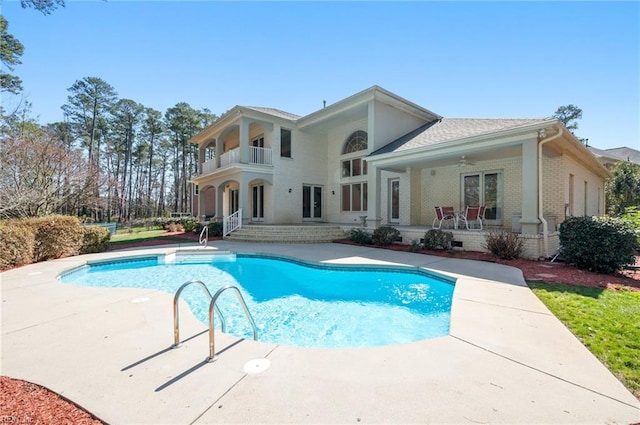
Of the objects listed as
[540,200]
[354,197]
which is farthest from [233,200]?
[540,200]

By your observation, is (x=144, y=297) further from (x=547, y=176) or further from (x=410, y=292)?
(x=547, y=176)

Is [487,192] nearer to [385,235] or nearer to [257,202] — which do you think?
[385,235]

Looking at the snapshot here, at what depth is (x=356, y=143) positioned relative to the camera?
57.0ft

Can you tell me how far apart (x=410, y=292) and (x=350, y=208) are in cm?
1123

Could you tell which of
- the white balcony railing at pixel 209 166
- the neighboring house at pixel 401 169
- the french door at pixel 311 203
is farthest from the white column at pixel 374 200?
the white balcony railing at pixel 209 166

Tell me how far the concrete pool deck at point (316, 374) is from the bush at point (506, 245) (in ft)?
→ 16.0

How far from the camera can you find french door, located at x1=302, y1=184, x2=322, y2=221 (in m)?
18.6

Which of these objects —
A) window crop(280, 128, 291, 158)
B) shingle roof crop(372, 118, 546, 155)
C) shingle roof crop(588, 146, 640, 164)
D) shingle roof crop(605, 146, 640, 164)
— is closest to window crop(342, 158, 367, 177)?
shingle roof crop(372, 118, 546, 155)

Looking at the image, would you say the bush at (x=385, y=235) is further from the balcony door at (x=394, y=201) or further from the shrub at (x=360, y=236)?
the balcony door at (x=394, y=201)

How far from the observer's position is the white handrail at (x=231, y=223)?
620 inches

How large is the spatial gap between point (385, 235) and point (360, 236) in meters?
1.27

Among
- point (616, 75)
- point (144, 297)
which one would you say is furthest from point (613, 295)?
point (616, 75)

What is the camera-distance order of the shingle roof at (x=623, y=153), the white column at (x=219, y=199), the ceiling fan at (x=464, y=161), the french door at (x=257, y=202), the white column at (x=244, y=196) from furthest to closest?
the shingle roof at (x=623, y=153) → the french door at (x=257, y=202) → the white column at (x=219, y=199) → the white column at (x=244, y=196) → the ceiling fan at (x=464, y=161)

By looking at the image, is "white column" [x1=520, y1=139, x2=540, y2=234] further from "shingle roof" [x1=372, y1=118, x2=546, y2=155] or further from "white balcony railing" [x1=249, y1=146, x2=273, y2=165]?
"white balcony railing" [x1=249, y1=146, x2=273, y2=165]
